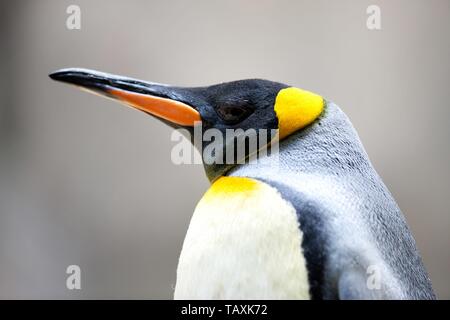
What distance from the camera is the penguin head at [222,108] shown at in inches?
33.9

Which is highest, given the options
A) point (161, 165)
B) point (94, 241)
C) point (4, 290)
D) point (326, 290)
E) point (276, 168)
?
point (276, 168)

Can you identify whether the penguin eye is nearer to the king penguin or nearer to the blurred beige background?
the king penguin

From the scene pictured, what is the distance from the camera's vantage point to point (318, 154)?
32.9 inches

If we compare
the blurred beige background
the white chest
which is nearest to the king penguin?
the white chest

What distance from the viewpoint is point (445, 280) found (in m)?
3.00

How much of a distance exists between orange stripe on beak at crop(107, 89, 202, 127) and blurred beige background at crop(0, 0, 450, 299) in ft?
6.67

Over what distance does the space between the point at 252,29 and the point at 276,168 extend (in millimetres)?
2403

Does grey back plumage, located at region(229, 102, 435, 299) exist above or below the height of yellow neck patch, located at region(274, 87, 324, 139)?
below

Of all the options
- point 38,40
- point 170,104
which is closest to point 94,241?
point 38,40

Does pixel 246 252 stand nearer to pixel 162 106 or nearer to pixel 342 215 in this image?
pixel 342 215

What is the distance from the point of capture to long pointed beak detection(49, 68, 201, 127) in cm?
87

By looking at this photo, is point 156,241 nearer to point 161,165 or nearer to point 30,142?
point 161,165

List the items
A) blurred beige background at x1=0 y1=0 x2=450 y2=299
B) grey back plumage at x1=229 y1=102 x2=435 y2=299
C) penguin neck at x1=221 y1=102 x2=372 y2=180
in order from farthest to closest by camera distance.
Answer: blurred beige background at x1=0 y1=0 x2=450 y2=299
penguin neck at x1=221 y1=102 x2=372 y2=180
grey back plumage at x1=229 y1=102 x2=435 y2=299

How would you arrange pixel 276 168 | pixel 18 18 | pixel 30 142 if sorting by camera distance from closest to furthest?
1. pixel 276 168
2. pixel 30 142
3. pixel 18 18
